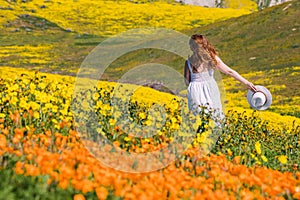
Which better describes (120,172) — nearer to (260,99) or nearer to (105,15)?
(260,99)

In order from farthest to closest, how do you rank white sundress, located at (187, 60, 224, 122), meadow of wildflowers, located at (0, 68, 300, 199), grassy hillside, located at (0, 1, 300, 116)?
grassy hillside, located at (0, 1, 300, 116) < white sundress, located at (187, 60, 224, 122) < meadow of wildflowers, located at (0, 68, 300, 199)

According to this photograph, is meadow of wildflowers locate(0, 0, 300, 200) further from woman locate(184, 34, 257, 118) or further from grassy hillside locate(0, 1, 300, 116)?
grassy hillside locate(0, 1, 300, 116)

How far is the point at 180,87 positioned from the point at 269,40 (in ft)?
67.5

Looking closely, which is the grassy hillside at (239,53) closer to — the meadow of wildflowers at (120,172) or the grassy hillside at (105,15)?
the grassy hillside at (105,15)

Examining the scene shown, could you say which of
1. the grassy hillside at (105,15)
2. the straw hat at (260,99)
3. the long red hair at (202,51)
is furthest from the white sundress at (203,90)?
the grassy hillside at (105,15)

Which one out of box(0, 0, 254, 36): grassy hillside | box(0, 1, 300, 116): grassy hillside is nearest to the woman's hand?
box(0, 1, 300, 116): grassy hillside

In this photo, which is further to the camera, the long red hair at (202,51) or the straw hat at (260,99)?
the straw hat at (260,99)

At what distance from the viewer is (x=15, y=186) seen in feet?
16.2

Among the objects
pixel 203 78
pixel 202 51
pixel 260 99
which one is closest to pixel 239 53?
pixel 203 78

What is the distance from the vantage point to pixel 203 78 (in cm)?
1054

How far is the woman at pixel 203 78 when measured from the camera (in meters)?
10.2

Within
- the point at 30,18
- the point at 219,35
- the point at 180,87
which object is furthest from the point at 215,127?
the point at 30,18

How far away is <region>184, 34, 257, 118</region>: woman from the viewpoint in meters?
10.2

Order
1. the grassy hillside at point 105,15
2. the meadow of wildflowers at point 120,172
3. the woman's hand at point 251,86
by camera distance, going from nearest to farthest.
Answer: the meadow of wildflowers at point 120,172 → the woman's hand at point 251,86 → the grassy hillside at point 105,15
